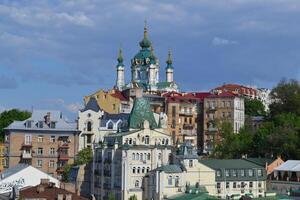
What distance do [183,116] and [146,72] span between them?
28641 mm

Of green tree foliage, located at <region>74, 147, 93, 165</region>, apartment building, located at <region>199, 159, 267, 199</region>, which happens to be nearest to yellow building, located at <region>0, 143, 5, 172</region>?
green tree foliage, located at <region>74, 147, 93, 165</region>

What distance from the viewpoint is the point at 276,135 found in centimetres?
10019

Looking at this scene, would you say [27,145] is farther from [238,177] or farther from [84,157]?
[238,177]

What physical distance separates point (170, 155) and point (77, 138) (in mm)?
28416

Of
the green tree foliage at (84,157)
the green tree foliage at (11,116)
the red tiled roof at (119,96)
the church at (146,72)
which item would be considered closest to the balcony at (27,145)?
the green tree foliage at (84,157)

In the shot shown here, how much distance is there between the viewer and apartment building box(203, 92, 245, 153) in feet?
455

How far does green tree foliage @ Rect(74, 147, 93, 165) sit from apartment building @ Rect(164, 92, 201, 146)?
34.6 meters

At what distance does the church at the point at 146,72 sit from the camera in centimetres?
16162

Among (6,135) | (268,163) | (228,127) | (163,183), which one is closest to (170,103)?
(228,127)

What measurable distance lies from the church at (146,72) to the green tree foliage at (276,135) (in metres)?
38.1

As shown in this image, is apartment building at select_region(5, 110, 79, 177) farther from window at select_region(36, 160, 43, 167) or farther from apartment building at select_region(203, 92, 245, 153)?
apartment building at select_region(203, 92, 245, 153)

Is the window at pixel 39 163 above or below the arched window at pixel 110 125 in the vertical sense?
below

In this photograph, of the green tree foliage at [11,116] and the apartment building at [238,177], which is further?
the green tree foliage at [11,116]

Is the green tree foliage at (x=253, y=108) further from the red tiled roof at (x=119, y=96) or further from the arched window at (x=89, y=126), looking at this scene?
the arched window at (x=89, y=126)
